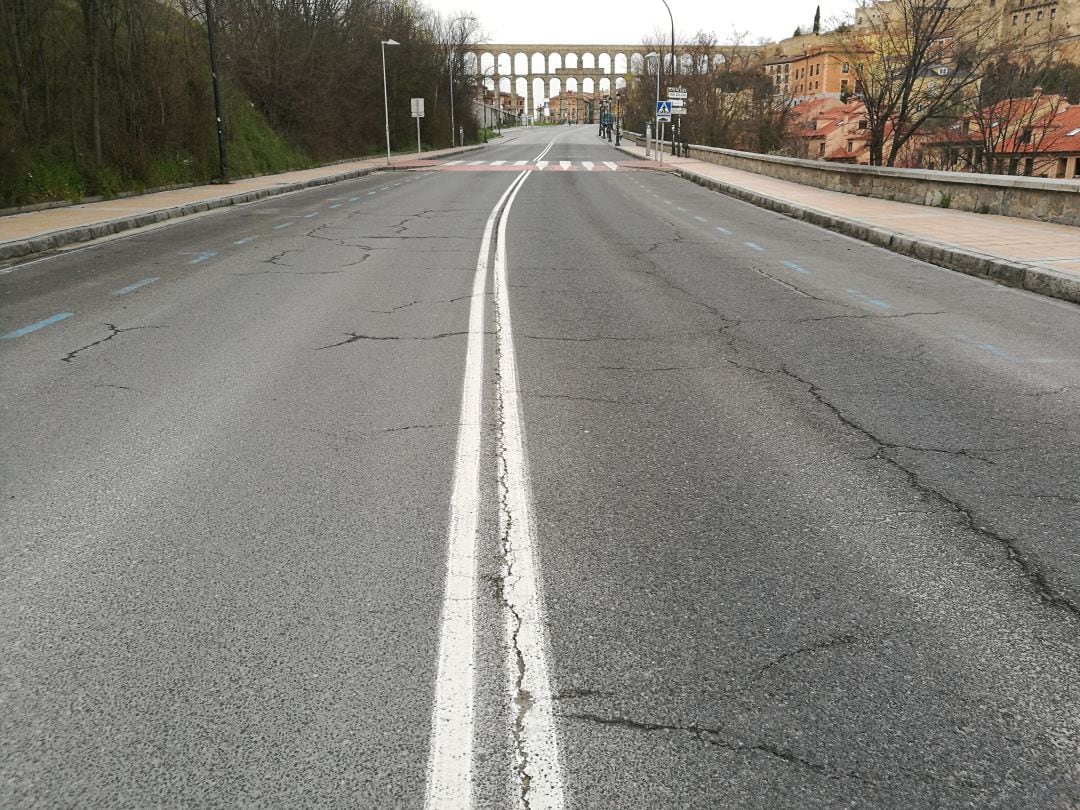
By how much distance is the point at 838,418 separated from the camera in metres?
5.33

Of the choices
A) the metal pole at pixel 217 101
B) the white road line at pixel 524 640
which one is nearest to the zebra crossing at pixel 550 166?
the metal pole at pixel 217 101

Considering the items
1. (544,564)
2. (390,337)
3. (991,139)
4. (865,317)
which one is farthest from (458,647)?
(991,139)

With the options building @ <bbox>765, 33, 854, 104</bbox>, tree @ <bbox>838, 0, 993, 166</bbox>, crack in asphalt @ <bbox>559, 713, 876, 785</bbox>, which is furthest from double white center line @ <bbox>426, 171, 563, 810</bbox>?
building @ <bbox>765, 33, 854, 104</bbox>

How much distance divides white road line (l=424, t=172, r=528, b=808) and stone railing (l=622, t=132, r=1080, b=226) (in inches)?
483

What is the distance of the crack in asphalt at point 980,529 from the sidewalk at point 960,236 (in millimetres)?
5424

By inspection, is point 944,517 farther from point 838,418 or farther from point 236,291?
point 236,291

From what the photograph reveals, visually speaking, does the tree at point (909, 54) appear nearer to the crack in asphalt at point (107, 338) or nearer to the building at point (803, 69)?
the crack in asphalt at point (107, 338)

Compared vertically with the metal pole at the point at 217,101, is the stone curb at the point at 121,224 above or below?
below

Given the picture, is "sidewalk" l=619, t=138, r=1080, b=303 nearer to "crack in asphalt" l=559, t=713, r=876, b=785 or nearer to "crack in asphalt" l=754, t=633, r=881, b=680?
"crack in asphalt" l=754, t=633, r=881, b=680

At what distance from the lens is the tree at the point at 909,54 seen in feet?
72.7

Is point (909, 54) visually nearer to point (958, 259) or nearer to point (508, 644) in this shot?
point (958, 259)

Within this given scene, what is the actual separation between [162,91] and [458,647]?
26.1 meters

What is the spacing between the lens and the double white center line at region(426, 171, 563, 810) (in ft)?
7.62

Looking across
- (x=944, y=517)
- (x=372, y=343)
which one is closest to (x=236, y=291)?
(x=372, y=343)
